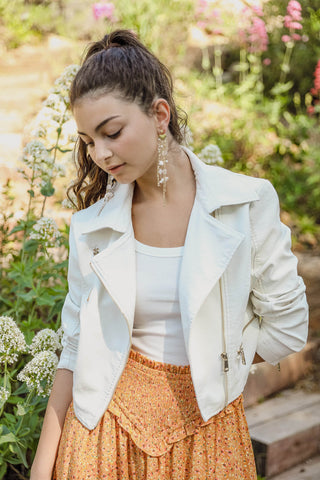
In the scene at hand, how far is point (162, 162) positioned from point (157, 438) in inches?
26.9

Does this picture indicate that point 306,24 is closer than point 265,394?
Answer: No

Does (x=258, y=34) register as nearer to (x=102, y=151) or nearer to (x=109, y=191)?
(x=109, y=191)

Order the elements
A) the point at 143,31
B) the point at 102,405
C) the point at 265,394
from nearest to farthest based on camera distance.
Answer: the point at 102,405
the point at 265,394
the point at 143,31

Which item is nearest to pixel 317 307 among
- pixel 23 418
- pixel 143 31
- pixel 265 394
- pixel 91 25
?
pixel 265 394

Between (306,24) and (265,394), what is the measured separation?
391 cm

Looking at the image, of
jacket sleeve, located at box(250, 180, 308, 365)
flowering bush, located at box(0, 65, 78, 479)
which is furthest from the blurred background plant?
jacket sleeve, located at box(250, 180, 308, 365)

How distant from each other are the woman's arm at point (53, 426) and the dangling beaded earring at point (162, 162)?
0.57m

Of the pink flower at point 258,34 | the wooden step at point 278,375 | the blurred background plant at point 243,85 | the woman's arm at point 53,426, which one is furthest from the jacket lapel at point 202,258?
the pink flower at point 258,34

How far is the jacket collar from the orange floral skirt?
0.35 metres

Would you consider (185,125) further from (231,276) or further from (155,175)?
(231,276)

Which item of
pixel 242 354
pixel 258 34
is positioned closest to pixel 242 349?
pixel 242 354

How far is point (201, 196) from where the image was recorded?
58.7 inches

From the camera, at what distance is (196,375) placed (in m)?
1.40

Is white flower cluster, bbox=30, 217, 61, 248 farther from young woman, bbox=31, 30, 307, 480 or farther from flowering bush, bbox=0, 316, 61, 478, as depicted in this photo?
young woman, bbox=31, 30, 307, 480
